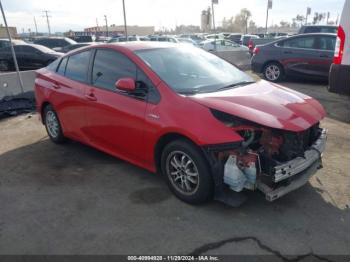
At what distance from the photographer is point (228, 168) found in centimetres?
324

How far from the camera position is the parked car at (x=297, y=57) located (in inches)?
395

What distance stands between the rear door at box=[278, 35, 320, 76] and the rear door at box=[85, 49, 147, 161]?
7592 millimetres

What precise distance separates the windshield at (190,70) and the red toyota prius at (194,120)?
1cm

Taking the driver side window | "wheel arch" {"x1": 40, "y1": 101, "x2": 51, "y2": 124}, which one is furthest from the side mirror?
"wheel arch" {"x1": 40, "y1": 101, "x2": 51, "y2": 124}

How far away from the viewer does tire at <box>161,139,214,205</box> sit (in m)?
3.36

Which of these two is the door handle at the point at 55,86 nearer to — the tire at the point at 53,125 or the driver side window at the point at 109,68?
the tire at the point at 53,125

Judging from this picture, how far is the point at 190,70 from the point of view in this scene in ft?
13.5

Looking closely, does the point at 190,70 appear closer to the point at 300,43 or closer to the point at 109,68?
the point at 109,68

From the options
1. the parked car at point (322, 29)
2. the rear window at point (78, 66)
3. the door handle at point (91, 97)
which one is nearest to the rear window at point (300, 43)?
the parked car at point (322, 29)

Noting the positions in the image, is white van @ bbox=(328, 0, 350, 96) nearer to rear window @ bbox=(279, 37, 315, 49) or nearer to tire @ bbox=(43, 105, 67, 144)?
rear window @ bbox=(279, 37, 315, 49)

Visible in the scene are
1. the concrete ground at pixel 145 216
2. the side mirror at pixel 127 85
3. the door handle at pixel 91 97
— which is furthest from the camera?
the door handle at pixel 91 97

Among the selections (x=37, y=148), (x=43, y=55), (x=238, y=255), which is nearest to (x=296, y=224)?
(x=238, y=255)

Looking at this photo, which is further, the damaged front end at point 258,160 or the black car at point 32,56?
the black car at point 32,56

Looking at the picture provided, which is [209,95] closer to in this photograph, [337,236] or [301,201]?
[301,201]
